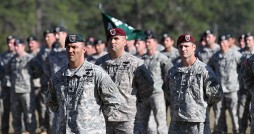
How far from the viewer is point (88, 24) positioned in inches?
2781

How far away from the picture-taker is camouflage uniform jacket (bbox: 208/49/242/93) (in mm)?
15680

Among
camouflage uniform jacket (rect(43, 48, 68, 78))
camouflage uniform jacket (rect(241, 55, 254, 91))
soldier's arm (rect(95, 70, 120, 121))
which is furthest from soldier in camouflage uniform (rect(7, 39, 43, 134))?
soldier's arm (rect(95, 70, 120, 121))

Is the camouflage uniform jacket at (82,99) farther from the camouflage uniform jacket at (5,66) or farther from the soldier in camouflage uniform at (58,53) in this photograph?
the camouflage uniform jacket at (5,66)

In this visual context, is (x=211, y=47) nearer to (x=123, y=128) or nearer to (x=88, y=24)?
(x=123, y=128)

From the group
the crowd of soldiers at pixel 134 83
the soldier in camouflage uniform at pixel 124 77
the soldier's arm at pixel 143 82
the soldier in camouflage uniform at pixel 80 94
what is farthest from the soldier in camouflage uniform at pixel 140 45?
the soldier in camouflage uniform at pixel 80 94

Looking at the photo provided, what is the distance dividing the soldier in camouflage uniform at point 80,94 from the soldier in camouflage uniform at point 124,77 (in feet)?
6.44

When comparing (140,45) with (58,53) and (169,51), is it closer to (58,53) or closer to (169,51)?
(58,53)

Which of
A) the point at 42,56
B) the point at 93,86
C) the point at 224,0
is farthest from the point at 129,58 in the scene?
the point at 224,0

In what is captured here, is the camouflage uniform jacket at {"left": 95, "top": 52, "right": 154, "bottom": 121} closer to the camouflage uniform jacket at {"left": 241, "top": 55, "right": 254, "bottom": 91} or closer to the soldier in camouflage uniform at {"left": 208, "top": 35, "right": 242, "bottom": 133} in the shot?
the camouflage uniform jacket at {"left": 241, "top": 55, "right": 254, "bottom": 91}

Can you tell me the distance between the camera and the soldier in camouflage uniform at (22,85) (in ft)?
51.8

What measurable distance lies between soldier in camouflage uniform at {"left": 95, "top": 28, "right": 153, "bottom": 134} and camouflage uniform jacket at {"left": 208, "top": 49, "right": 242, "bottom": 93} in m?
5.08

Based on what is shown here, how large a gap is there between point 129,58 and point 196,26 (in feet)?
187

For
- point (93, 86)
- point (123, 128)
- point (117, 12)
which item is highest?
point (117, 12)

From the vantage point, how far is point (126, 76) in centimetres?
1059
